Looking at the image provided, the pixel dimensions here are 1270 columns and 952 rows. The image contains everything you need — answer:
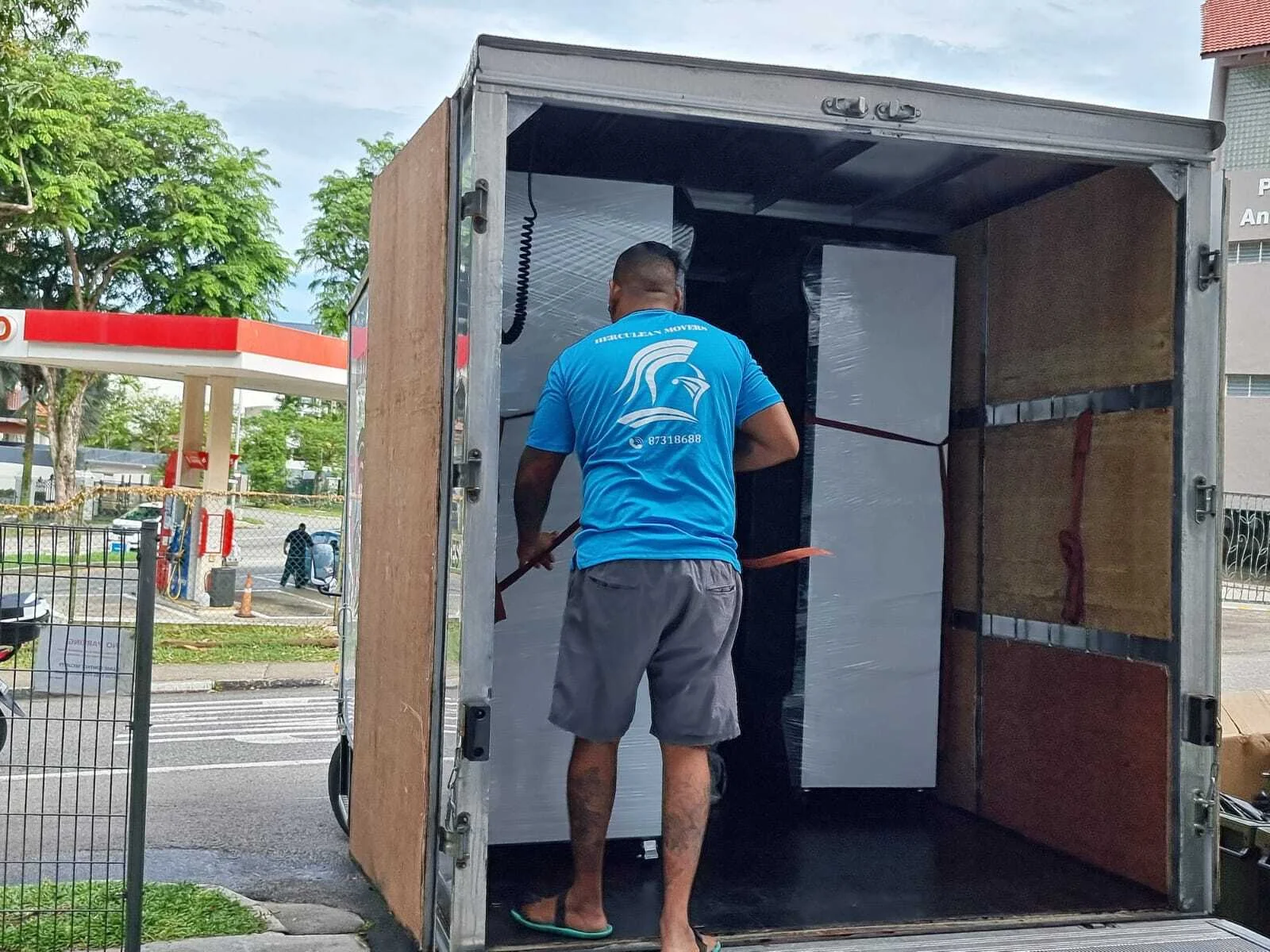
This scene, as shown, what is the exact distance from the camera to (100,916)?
4129mm

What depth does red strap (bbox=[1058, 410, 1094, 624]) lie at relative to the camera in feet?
13.8

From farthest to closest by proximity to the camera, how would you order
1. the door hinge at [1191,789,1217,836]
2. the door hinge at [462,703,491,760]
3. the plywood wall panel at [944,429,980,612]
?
1. the plywood wall panel at [944,429,980,612]
2. the door hinge at [1191,789,1217,836]
3. the door hinge at [462,703,491,760]

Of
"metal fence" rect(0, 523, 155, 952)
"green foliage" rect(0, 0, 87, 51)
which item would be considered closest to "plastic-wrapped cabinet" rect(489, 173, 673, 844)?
"metal fence" rect(0, 523, 155, 952)

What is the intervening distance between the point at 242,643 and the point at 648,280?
35.8 feet

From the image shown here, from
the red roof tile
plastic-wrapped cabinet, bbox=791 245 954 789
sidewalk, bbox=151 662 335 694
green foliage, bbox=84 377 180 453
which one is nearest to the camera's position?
plastic-wrapped cabinet, bbox=791 245 954 789

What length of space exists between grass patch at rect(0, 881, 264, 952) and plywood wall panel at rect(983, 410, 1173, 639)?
3.08 meters

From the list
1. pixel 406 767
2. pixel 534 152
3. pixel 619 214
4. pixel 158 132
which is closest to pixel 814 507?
pixel 619 214

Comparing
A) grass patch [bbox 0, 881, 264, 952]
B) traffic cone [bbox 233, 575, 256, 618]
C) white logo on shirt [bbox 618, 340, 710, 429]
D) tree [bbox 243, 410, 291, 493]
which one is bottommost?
grass patch [bbox 0, 881, 264, 952]

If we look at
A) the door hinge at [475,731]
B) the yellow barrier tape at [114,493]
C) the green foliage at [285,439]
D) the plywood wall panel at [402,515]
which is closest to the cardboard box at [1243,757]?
the door hinge at [475,731]

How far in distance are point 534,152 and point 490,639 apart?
2.32 meters

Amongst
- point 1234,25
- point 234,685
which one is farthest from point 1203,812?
point 1234,25

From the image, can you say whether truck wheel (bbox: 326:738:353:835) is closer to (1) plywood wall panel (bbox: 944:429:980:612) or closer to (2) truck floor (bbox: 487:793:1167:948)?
(2) truck floor (bbox: 487:793:1167:948)

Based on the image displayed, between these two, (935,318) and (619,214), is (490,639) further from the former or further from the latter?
(935,318)

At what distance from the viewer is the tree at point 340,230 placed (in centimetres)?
3444
